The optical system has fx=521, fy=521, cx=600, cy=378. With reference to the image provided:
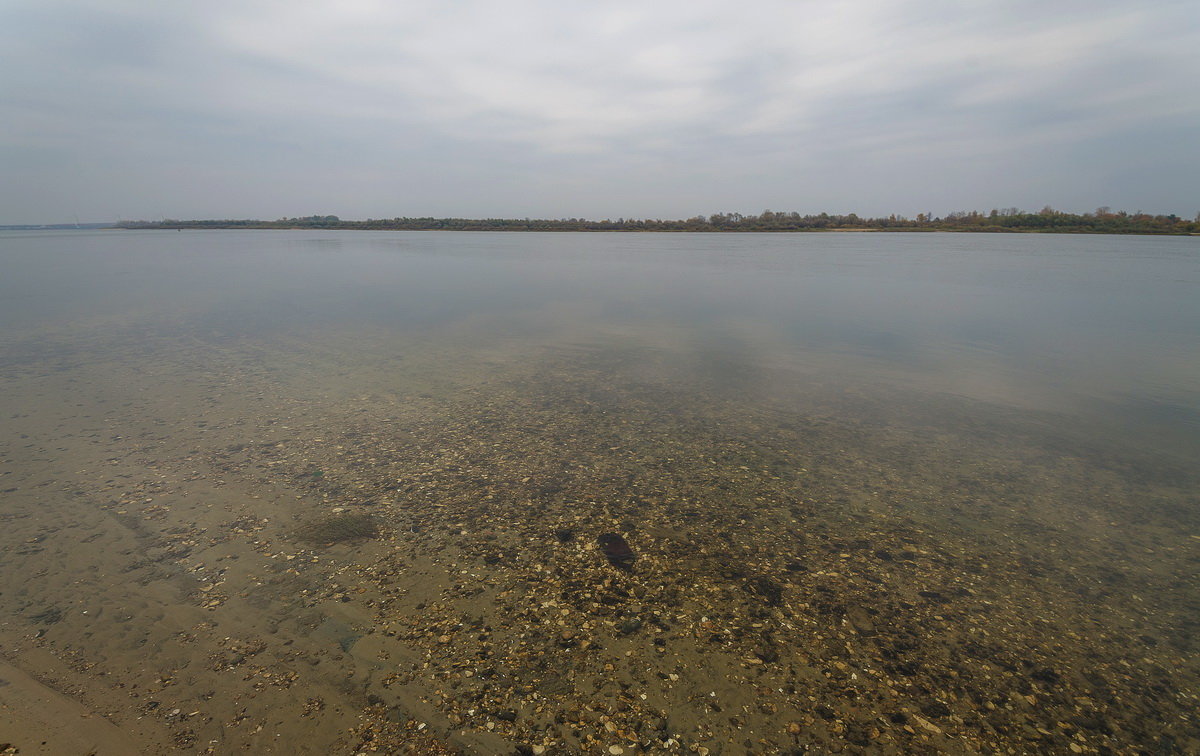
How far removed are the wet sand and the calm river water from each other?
3 cm

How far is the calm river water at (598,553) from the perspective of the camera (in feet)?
11.6

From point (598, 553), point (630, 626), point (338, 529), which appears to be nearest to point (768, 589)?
point (630, 626)

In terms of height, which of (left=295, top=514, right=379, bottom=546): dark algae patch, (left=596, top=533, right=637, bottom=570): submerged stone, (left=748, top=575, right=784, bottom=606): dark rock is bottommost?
(left=748, top=575, right=784, bottom=606): dark rock

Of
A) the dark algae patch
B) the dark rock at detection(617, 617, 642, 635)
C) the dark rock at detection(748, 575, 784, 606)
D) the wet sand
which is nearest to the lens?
the wet sand

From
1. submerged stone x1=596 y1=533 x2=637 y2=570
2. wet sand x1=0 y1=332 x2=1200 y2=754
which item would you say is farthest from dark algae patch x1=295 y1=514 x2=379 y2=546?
submerged stone x1=596 y1=533 x2=637 y2=570

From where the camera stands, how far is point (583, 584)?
4797 millimetres

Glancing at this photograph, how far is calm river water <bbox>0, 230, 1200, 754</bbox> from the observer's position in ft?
11.6

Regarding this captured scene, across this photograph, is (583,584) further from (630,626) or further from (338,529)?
(338,529)

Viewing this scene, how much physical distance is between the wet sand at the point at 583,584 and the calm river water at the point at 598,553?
3 centimetres

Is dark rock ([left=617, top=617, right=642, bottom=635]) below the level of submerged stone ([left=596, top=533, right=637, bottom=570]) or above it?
below

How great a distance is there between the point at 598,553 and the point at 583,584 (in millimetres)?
498

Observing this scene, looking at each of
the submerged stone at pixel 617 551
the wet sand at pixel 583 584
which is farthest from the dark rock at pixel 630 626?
the submerged stone at pixel 617 551

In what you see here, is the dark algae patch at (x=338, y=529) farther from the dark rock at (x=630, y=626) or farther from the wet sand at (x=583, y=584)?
the dark rock at (x=630, y=626)

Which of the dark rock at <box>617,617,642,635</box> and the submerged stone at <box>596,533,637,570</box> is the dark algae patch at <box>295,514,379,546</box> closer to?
the submerged stone at <box>596,533,637,570</box>
